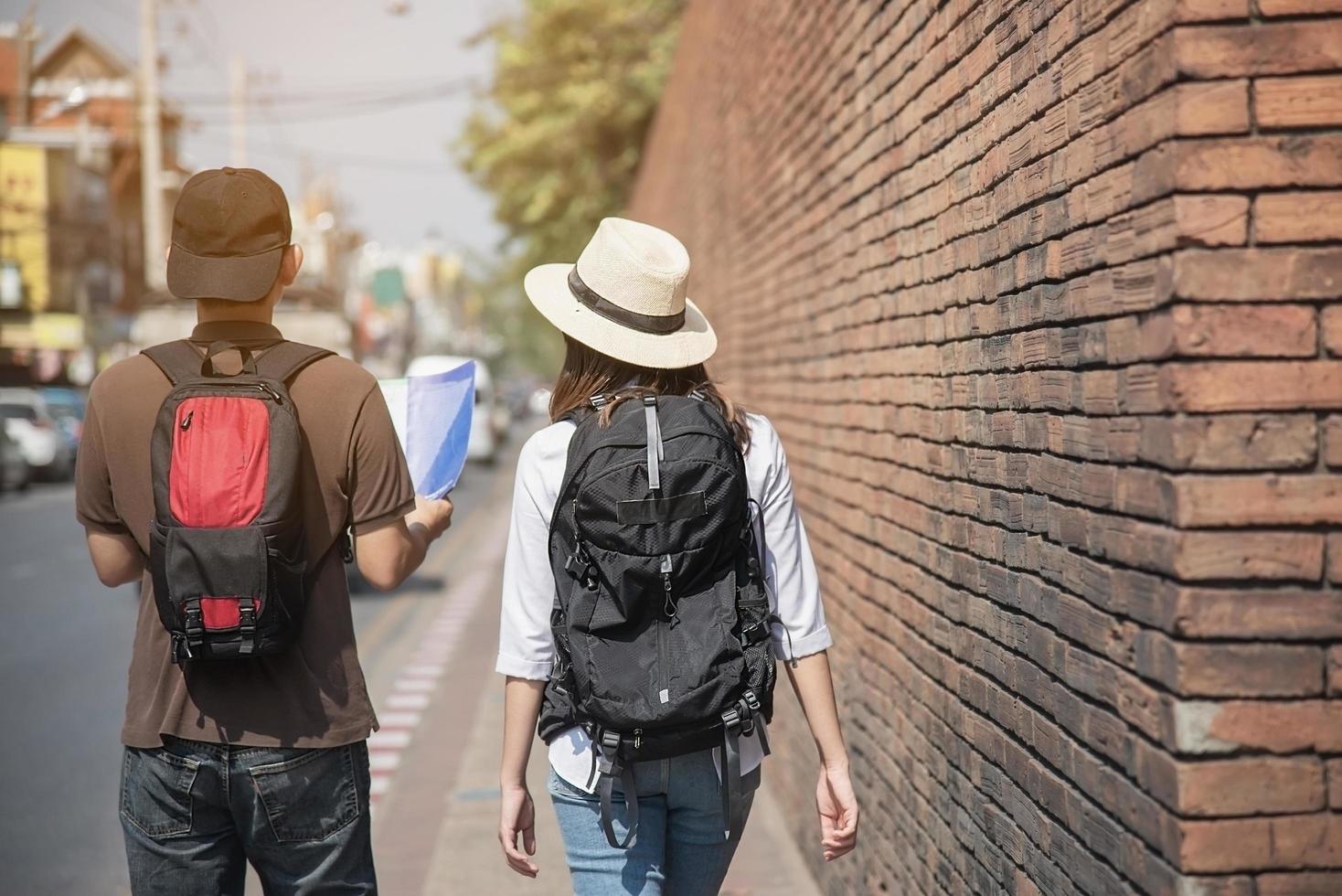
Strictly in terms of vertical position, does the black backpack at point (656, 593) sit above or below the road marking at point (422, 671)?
above

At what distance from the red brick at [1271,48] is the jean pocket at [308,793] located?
193 cm

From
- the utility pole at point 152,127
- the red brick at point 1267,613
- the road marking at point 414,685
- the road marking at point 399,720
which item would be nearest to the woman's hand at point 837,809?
the red brick at point 1267,613

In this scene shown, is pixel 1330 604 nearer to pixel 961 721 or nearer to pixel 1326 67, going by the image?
pixel 1326 67

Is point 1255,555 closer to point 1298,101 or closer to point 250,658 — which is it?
point 1298,101

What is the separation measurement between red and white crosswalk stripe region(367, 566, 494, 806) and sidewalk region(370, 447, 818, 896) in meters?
0.01

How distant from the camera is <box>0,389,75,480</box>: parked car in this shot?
32281 millimetres

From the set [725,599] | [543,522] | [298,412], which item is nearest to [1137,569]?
[725,599]

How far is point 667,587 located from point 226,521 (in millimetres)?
806

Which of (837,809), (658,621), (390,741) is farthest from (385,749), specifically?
(658,621)

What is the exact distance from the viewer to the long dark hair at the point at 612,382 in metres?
2.84

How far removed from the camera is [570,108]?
27.3 m

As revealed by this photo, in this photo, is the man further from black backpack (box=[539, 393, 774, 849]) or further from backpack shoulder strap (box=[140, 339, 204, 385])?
black backpack (box=[539, 393, 774, 849])

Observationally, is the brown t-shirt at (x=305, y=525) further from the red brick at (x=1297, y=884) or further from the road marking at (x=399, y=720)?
the road marking at (x=399, y=720)

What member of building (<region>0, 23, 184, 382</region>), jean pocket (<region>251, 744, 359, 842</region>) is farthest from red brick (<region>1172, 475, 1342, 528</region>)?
building (<region>0, 23, 184, 382</region>)
